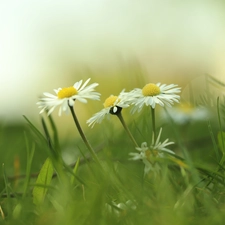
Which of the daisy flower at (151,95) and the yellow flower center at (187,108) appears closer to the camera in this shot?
the daisy flower at (151,95)

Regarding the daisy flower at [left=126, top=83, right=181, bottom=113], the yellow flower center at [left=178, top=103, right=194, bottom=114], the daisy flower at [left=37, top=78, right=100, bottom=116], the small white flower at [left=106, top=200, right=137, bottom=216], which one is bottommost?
the yellow flower center at [left=178, top=103, right=194, bottom=114]

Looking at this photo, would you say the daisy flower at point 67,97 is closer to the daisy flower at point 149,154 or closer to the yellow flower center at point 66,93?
the yellow flower center at point 66,93

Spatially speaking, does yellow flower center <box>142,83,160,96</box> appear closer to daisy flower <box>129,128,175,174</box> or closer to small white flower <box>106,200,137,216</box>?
daisy flower <box>129,128,175,174</box>

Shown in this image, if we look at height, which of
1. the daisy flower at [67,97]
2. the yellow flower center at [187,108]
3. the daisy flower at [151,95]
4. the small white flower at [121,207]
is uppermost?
the daisy flower at [67,97]

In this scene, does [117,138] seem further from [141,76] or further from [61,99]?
[61,99]

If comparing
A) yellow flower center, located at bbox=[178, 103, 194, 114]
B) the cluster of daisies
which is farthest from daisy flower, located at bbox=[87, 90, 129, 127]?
yellow flower center, located at bbox=[178, 103, 194, 114]

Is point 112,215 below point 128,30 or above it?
above

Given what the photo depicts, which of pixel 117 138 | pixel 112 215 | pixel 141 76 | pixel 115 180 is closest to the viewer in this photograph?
pixel 112 215

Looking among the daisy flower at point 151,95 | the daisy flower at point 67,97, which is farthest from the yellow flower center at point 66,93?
the daisy flower at point 151,95

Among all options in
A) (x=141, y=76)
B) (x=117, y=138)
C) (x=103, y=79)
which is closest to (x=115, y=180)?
(x=117, y=138)

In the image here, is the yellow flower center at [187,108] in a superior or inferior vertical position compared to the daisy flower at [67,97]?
inferior

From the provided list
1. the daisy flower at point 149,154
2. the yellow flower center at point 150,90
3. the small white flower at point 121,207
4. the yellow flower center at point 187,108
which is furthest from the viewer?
the yellow flower center at point 187,108
